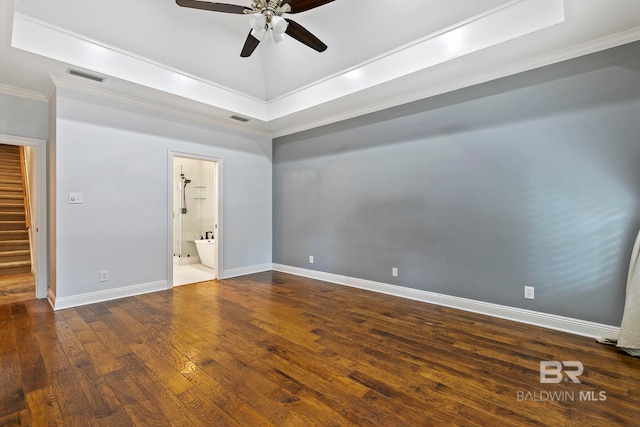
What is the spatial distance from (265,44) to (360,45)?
1.47 meters

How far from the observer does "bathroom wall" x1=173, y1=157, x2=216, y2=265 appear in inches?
268

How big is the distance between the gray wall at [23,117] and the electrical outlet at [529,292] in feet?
20.7

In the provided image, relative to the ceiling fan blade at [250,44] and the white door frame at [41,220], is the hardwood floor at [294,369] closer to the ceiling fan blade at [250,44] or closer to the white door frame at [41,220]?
the white door frame at [41,220]

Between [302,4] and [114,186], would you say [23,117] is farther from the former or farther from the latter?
[302,4]

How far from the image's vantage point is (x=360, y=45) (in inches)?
140

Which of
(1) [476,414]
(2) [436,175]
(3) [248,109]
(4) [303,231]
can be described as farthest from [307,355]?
(3) [248,109]

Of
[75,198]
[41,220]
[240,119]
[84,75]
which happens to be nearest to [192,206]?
[240,119]

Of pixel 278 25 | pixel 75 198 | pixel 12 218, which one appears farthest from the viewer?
pixel 12 218

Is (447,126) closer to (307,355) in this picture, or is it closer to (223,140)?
(307,355)

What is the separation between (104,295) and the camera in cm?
377

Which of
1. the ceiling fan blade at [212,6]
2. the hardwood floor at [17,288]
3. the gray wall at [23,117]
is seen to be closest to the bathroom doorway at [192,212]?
the hardwood floor at [17,288]

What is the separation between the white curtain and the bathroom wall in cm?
685

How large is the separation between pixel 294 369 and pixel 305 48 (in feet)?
12.6

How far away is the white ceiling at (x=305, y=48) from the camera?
2656 millimetres
